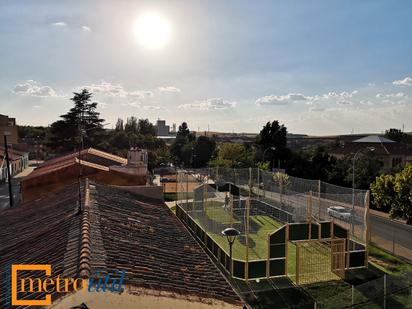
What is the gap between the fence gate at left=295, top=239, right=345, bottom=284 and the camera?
1617cm

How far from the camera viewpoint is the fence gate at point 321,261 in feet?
53.1

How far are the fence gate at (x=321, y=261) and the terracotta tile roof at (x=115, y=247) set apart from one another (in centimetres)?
815

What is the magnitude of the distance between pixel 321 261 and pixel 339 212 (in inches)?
92.9

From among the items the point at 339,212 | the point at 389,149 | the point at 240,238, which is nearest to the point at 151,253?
the point at 339,212

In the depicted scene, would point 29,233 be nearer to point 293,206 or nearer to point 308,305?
point 308,305

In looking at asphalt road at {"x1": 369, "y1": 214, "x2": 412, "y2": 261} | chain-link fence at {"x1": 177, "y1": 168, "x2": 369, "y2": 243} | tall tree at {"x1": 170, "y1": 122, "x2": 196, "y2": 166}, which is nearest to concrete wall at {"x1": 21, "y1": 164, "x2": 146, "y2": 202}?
chain-link fence at {"x1": 177, "y1": 168, "x2": 369, "y2": 243}

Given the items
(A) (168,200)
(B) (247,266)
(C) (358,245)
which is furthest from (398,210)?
(A) (168,200)

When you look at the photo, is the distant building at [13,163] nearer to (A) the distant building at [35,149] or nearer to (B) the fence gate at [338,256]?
(A) the distant building at [35,149]

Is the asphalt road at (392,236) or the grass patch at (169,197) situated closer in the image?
the asphalt road at (392,236)

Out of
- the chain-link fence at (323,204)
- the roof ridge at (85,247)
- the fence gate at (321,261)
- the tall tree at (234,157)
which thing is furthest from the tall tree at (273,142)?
the roof ridge at (85,247)

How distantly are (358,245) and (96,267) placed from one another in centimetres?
1530

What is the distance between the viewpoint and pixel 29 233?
8602 millimetres

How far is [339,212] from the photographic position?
1734 centimetres

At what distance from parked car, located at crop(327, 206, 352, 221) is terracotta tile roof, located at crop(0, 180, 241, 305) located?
31.1ft
